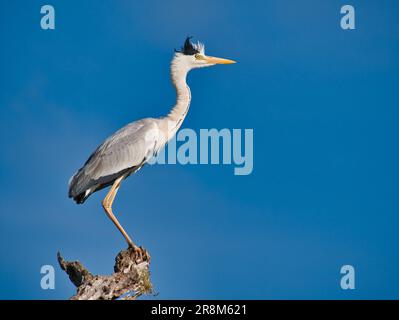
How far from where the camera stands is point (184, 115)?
46.8 feet

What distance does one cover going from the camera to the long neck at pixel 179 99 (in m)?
14.2

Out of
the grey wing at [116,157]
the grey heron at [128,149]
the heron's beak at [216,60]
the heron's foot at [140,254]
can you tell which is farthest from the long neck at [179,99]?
the heron's foot at [140,254]

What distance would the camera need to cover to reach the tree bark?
34.9ft

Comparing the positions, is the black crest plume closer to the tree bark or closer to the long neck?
the long neck

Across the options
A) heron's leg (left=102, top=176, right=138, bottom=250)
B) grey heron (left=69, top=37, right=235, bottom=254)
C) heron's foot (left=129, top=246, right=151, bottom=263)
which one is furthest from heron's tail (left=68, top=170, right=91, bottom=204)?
heron's foot (left=129, top=246, right=151, bottom=263)

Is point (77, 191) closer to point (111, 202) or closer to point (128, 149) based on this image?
point (111, 202)

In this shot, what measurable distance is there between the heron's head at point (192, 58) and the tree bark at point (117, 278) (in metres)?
4.39

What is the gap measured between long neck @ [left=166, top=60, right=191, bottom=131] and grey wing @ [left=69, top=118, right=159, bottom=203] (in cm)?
39

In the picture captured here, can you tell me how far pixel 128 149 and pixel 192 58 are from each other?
2.34 m

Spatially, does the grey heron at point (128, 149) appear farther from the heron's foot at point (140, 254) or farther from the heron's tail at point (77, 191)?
the heron's foot at point (140, 254)
